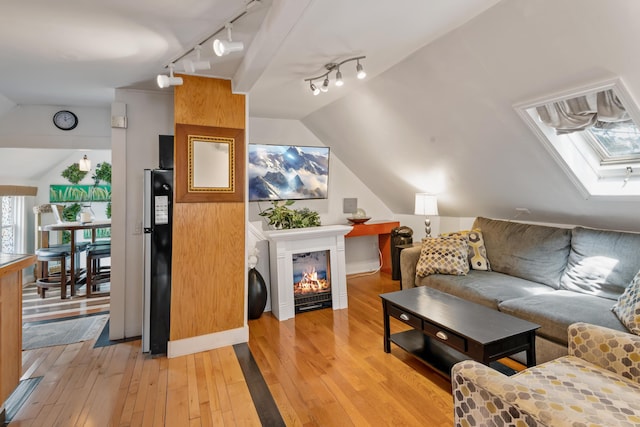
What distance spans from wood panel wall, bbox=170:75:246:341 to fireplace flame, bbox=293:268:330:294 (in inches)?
33.4

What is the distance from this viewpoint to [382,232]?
15.5ft

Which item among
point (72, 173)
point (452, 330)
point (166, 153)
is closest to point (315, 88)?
point (166, 153)

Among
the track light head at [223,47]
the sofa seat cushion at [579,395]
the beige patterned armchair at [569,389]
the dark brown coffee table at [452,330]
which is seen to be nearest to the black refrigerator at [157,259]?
the track light head at [223,47]

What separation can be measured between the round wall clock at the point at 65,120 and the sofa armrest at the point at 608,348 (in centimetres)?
446

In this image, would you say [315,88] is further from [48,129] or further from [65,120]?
[48,129]

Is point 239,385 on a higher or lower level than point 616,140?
lower

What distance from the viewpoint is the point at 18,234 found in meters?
4.88

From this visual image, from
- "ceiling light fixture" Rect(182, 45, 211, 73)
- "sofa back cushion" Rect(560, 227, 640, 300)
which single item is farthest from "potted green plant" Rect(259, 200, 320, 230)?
"sofa back cushion" Rect(560, 227, 640, 300)

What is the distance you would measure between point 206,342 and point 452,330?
1.94m

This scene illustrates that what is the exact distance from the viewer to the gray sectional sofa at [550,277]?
217cm

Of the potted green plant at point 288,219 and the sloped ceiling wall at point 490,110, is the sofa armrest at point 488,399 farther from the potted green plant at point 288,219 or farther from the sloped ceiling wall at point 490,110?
the potted green plant at point 288,219

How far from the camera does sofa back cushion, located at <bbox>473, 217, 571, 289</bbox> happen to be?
2.85 metres

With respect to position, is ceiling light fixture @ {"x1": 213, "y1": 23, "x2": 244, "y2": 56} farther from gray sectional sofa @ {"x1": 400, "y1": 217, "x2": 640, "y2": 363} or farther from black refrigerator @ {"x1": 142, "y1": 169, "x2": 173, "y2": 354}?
gray sectional sofa @ {"x1": 400, "y1": 217, "x2": 640, "y2": 363}

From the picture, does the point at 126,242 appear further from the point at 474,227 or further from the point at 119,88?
the point at 474,227
